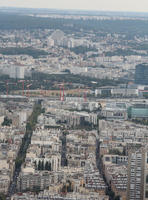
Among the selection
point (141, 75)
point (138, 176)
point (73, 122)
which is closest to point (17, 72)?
point (141, 75)

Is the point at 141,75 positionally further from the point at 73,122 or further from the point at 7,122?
the point at 7,122

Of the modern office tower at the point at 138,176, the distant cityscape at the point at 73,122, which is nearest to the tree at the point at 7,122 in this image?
the distant cityscape at the point at 73,122

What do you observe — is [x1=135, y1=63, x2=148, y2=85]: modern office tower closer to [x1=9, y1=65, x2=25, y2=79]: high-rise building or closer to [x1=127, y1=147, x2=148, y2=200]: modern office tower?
[x1=9, y1=65, x2=25, y2=79]: high-rise building

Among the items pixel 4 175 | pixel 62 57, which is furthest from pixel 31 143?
pixel 62 57

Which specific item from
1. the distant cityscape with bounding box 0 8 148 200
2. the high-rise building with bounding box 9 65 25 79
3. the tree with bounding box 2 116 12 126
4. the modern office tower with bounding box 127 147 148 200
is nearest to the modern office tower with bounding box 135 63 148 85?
the distant cityscape with bounding box 0 8 148 200

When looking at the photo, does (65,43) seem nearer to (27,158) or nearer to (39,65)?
(39,65)

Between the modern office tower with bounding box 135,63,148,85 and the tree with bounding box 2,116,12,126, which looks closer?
the tree with bounding box 2,116,12,126
